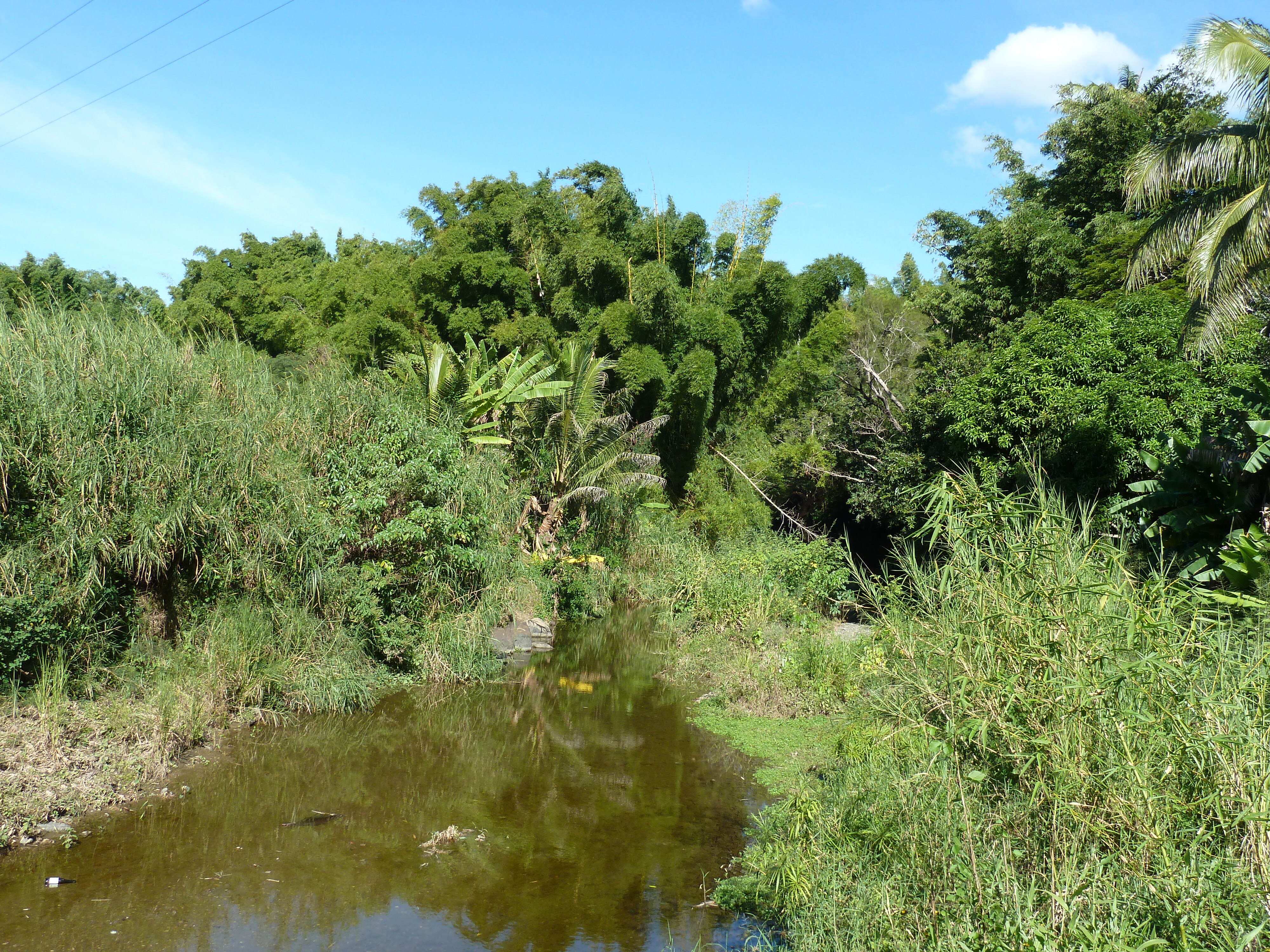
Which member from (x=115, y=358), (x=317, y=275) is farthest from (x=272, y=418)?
(x=317, y=275)

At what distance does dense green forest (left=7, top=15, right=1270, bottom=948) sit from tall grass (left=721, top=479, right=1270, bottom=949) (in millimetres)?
27

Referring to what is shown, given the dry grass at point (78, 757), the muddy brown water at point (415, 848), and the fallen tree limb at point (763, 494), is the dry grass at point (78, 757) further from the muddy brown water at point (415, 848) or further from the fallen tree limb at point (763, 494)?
the fallen tree limb at point (763, 494)

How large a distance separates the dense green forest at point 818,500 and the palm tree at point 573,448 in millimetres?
111

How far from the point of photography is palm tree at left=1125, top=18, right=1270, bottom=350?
32.1 feet

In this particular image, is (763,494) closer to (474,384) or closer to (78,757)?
(474,384)

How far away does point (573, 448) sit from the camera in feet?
55.6

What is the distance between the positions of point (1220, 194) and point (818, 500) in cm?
1362

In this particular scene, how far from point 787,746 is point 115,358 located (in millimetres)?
7584

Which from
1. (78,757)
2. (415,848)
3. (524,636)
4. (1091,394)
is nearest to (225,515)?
(78,757)

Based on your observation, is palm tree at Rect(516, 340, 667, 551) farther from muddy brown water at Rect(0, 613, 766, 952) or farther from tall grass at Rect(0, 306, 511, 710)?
muddy brown water at Rect(0, 613, 766, 952)

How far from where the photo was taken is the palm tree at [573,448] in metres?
16.9

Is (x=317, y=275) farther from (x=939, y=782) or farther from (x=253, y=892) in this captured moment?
(x=939, y=782)

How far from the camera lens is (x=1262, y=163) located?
10102mm

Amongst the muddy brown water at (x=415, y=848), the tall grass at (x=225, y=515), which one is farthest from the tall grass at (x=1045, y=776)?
A: the tall grass at (x=225, y=515)
